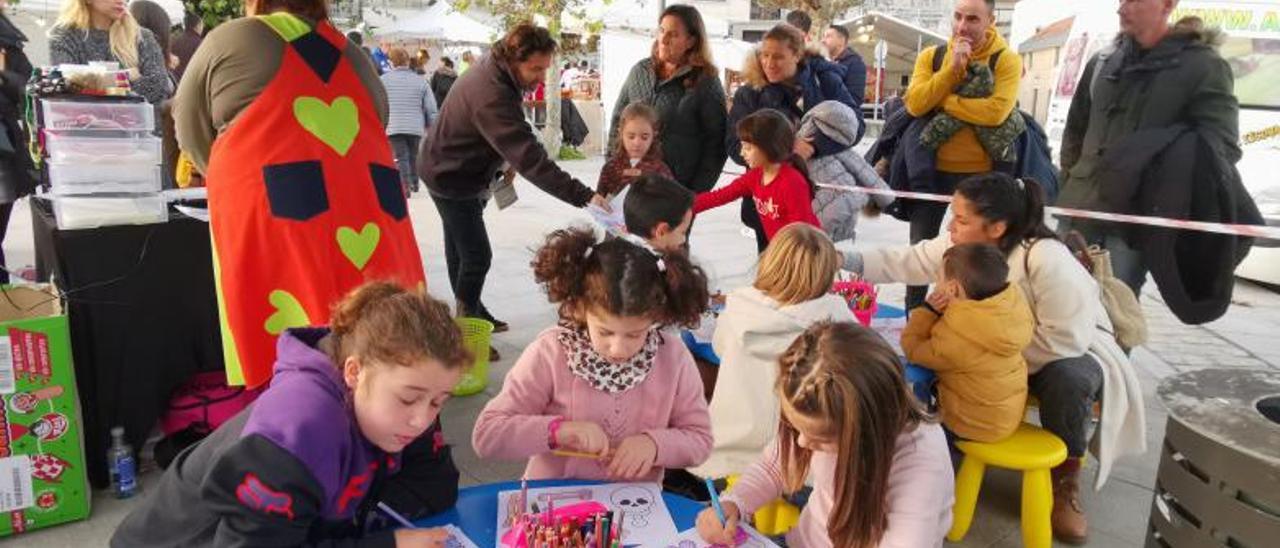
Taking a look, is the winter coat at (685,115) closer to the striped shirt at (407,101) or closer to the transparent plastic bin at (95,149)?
the transparent plastic bin at (95,149)

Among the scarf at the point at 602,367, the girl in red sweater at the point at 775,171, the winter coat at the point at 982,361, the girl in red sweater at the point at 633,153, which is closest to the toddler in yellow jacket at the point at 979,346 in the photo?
the winter coat at the point at 982,361

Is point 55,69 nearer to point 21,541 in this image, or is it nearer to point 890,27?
point 21,541

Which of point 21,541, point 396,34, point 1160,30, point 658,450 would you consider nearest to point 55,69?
point 21,541

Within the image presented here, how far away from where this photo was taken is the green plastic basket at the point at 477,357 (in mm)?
3510

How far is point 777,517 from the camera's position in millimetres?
2340

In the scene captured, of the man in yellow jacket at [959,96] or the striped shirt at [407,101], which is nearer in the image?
the man in yellow jacket at [959,96]

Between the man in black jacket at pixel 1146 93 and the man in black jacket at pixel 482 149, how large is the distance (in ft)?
6.92

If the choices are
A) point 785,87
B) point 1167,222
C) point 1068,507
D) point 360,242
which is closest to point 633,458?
point 360,242

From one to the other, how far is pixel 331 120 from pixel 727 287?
3776 millimetres

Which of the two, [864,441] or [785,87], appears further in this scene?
[785,87]

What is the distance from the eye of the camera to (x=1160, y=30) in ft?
11.2

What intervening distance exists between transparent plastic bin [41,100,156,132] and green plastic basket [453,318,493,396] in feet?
4.23

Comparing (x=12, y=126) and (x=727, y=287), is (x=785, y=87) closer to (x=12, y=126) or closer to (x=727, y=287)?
(x=727, y=287)

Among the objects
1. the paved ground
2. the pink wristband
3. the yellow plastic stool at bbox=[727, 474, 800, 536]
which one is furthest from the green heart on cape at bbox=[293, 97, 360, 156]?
the yellow plastic stool at bbox=[727, 474, 800, 536]
